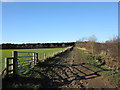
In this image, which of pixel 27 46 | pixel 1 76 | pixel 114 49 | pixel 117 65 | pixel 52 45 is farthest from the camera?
pixel 52 45

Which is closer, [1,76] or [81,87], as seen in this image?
[1,76]

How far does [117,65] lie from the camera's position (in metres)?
13.3

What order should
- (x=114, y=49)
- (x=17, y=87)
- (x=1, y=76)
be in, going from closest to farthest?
(x=17, y=87) < (x=1, y=76) < (x=114, y=49)

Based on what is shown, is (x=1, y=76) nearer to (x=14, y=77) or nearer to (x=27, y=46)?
(x=14, y=77)

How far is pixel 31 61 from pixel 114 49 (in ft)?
25.3

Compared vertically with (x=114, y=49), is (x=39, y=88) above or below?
below

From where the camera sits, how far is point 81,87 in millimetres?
7805

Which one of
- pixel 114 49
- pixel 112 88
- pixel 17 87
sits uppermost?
pixel 114 49

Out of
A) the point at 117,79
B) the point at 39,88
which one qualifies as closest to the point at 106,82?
the point at 117,79

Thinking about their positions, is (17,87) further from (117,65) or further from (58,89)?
(117,65)

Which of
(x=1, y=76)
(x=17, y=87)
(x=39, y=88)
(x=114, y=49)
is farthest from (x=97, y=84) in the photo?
(x=114, y=49)

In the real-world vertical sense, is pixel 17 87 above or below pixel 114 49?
below

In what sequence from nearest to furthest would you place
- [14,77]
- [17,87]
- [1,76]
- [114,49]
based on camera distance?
1. [17,87]
2. [1,76]
3. [14,77]
4. [114,49]

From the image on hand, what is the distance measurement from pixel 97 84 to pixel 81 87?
4.35ft
